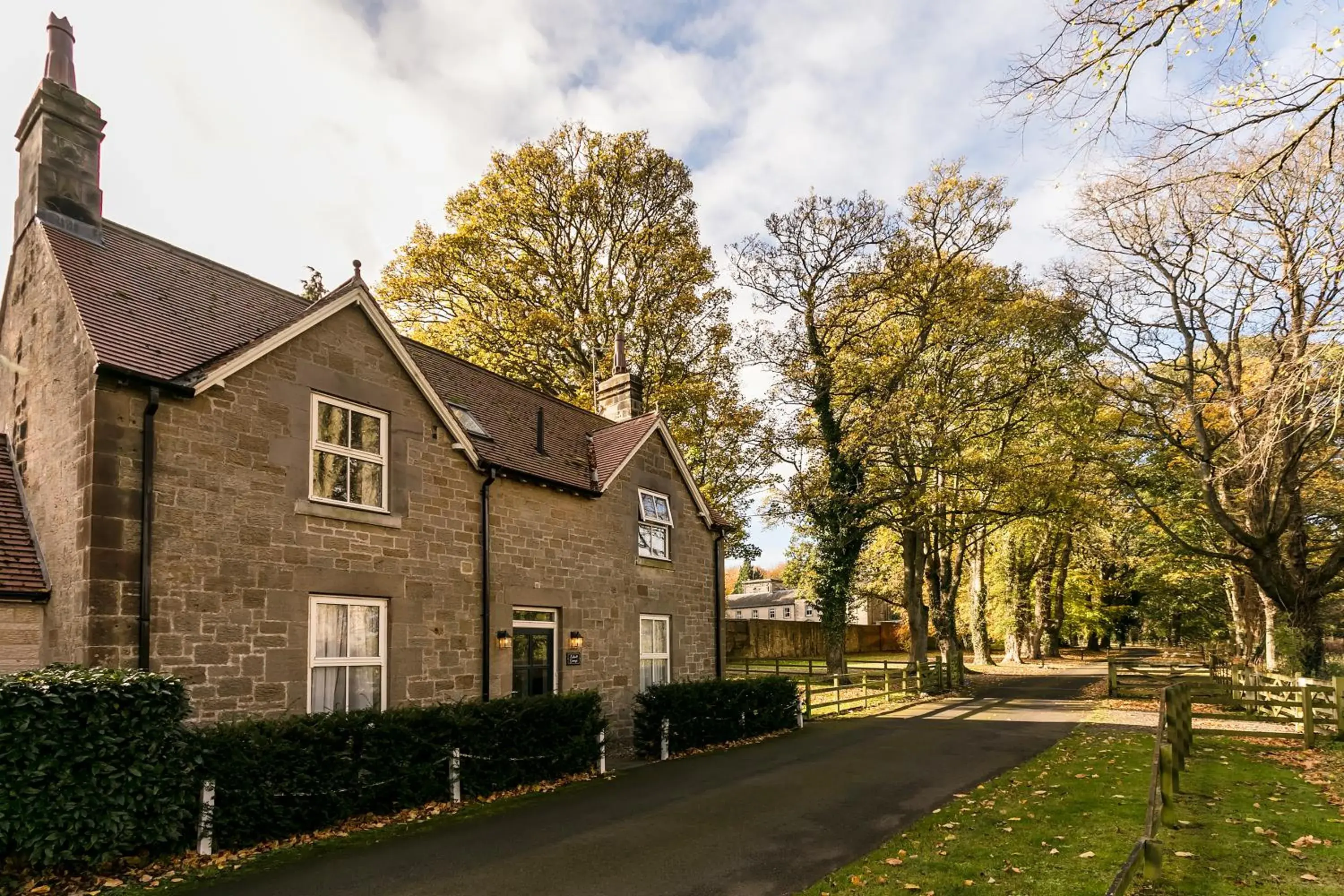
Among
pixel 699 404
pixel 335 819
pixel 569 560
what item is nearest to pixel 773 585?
pixel 699 404

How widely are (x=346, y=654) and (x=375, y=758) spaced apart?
5.98 ft

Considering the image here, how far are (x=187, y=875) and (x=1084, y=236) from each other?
2435 cm

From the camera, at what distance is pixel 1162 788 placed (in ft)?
28.1

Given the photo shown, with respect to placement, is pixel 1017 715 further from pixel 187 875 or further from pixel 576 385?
pixel 187 875

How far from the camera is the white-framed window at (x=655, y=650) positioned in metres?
16.8

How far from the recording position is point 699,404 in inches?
1042

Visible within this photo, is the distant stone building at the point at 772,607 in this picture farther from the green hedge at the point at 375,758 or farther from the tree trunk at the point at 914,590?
the green hedge at the point at 375,758

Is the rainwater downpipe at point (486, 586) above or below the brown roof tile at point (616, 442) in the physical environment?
below

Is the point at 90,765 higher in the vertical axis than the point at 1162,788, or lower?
higher

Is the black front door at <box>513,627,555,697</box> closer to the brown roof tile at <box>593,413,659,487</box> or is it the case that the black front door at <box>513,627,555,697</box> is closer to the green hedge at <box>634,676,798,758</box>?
the green hedge at <box>634,676,798,758</box>

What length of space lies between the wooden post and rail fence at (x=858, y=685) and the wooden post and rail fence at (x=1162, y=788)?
8.95m

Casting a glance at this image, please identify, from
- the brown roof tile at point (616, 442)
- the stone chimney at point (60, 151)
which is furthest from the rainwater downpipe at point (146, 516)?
the brown roof tile at point (616, 442)

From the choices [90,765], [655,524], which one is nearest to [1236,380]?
[655,524]

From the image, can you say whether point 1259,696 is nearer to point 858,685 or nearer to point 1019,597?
point 858,685
